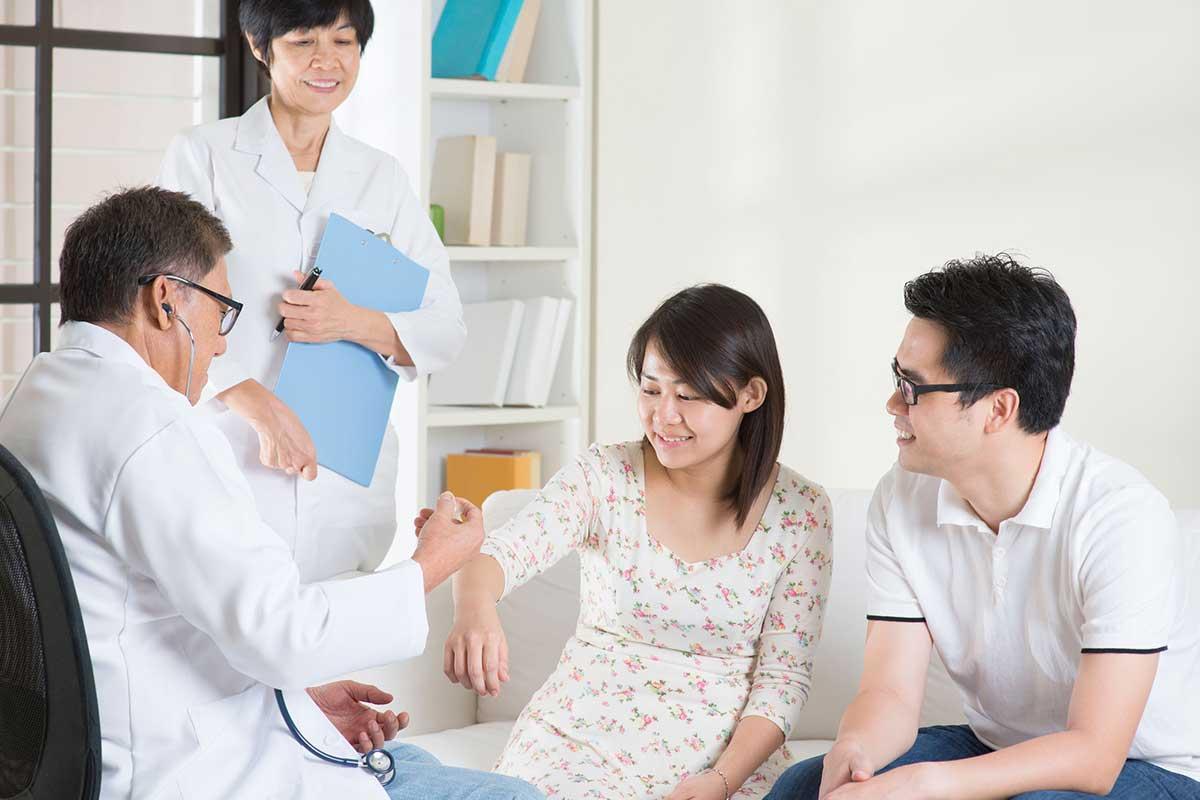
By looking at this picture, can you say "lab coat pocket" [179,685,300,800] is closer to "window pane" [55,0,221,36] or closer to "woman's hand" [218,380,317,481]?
"woman's hand" [218,380,317,481]

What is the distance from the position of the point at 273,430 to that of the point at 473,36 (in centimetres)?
193

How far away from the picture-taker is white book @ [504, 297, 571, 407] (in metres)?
3.43

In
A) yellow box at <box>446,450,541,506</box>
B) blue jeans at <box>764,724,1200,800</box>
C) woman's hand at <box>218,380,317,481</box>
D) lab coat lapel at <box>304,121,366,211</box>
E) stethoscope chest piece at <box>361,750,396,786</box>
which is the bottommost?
blue jeans at <box>764,724,1200,800</box>

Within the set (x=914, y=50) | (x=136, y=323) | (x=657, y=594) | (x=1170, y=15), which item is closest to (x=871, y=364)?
(x=914, y=50)

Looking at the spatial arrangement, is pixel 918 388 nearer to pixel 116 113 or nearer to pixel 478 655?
pixel 478 655

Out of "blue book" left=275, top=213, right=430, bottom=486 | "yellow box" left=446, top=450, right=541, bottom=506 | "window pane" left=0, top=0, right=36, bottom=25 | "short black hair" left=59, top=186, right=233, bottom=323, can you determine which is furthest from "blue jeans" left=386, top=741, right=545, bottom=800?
"window pane" left=0, top=0, right=36, bottom=25

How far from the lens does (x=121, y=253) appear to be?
4.35ft

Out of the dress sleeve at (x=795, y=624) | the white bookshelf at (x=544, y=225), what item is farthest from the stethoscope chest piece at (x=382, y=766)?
the white bookshelf at (x=544, y=225)

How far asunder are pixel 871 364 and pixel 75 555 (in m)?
2.28

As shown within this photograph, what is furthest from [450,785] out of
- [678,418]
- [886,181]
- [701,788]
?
[886,181]

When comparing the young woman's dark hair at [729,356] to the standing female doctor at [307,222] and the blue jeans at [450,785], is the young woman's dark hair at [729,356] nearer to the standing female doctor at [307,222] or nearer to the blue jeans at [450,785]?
the standing female doctor at [307,222]

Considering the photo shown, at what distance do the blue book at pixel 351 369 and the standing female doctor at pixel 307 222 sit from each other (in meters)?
0.03

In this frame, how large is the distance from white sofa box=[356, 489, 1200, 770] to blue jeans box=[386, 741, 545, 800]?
2.44ft

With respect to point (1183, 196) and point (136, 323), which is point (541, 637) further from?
point (1183, 196)
